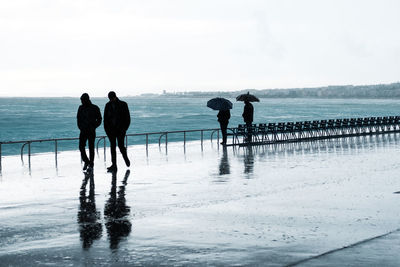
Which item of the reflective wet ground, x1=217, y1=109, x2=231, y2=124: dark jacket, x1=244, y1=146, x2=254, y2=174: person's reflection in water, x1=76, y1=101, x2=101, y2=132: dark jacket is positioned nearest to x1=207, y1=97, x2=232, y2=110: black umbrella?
x1=217, y1=109, x2=231, y2=124: dark jacket

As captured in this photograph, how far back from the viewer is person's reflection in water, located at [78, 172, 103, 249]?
345 inches

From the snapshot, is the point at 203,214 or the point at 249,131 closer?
the point at 203,214

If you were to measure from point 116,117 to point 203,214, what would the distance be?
7370 mm

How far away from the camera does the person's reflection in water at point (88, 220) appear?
877 cm

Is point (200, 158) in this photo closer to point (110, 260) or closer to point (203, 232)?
point (203, 232)

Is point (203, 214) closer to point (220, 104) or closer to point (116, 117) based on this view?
point (116, 117)

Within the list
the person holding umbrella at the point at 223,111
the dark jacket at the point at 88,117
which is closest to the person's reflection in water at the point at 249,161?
the person holding umbrella at the point at 223,111

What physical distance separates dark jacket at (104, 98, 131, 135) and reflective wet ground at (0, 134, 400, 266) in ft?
3.31

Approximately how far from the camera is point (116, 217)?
10422mm

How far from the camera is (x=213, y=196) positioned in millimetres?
12797

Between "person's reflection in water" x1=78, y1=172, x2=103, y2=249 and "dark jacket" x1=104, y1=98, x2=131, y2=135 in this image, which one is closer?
"person's reflection in water" x1=78, y1=172, x2=103, y2=249

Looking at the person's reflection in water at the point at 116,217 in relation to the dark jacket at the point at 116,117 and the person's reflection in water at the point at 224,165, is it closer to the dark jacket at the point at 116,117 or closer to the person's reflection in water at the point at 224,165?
the dark jacket at the point at 116,117

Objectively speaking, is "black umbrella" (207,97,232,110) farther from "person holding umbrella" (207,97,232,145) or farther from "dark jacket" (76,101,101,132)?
"dark jacket" (76,101,101,132)

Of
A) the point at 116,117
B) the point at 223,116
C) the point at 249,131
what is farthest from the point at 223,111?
the point at 116,117
